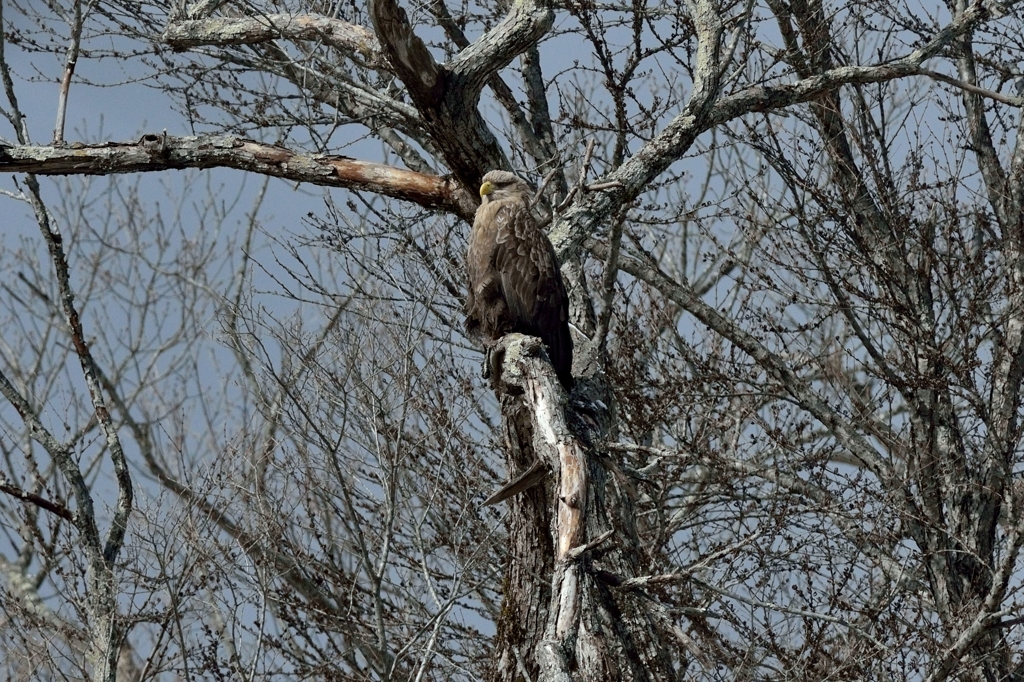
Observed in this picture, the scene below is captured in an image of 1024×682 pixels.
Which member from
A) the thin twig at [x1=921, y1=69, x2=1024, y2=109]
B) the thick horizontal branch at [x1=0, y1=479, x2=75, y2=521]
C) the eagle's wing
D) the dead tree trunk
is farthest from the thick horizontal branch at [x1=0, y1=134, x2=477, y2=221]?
the thin twig at [x1=921, y1=69, x2=1024, y2=109]

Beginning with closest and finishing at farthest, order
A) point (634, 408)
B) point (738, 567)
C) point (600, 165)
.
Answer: point (738, 567)
point (634, 408)
point (600, 165)

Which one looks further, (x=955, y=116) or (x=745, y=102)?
(x=955, y=116)

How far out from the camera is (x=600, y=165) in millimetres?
8516

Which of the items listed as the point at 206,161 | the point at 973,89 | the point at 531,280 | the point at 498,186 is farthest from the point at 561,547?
the point at 973,89

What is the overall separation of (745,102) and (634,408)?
99.0 inches

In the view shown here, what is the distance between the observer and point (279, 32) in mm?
5715

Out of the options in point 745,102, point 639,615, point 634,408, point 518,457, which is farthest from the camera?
point 634,408

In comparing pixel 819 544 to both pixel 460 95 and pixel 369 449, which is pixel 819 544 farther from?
pixel 460 95

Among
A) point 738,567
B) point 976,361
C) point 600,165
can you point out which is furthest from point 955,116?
point 738,567

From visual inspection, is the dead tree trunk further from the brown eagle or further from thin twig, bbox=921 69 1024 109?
thin twig, bbox=921 69 1024 109

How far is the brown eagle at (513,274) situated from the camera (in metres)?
5.29

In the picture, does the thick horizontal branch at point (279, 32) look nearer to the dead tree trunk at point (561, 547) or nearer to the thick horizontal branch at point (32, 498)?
the dead tree trunk at point (561, 547)

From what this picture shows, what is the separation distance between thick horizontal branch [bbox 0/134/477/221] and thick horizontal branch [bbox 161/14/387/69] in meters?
0.58

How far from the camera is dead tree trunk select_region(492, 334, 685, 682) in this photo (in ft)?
9.90
